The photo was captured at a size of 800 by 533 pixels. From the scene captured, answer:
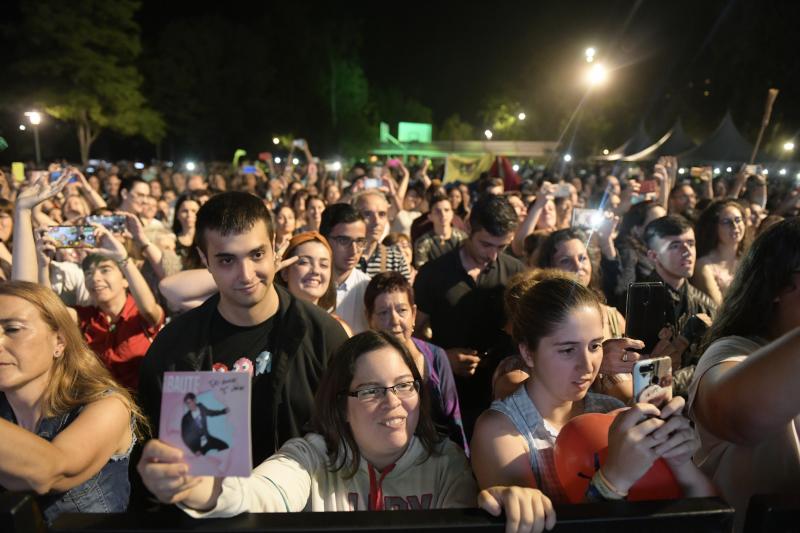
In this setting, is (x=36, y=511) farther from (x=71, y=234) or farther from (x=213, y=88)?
(x=213, y=88)

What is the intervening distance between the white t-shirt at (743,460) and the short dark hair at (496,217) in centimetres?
267

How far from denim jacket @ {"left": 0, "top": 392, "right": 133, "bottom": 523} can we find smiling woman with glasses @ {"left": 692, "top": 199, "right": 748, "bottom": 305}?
4406 mm

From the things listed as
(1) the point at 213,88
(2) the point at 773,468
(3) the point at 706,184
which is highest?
(1) the point at 213,88

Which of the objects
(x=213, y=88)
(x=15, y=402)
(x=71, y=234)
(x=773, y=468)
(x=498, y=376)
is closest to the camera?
(x=773, y=468)

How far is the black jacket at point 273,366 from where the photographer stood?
2.67 metres

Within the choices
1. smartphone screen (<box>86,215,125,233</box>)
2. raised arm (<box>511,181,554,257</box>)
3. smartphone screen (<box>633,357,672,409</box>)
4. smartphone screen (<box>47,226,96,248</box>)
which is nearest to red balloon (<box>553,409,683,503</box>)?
smartphone screen (<box>633,357,672,409</box>)

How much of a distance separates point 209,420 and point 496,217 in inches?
138

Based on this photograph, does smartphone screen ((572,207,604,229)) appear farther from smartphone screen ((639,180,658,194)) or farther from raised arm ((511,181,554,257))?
smartphone screen ((639,180,658,194))

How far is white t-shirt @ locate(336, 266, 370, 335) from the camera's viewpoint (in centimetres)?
423

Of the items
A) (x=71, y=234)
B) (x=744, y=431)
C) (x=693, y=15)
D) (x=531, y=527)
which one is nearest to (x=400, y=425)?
(x=531, y=527)

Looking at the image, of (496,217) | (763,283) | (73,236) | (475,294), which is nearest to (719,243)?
(496,217)

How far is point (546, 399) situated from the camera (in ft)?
7.37

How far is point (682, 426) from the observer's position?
57.7 inches

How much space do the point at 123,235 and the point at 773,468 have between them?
4.37 meters
